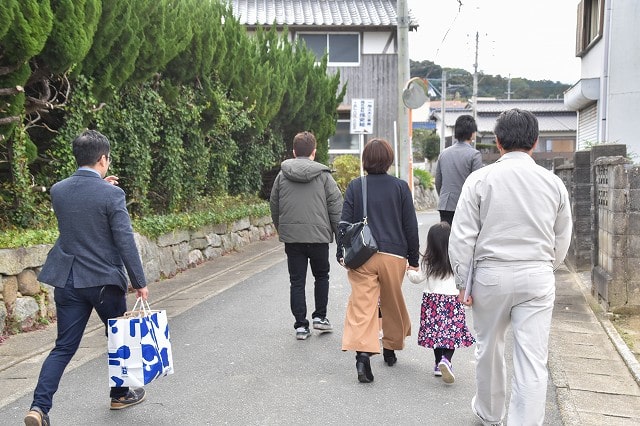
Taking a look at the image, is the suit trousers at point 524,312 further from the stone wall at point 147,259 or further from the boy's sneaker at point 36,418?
the stone wall at point 147,259

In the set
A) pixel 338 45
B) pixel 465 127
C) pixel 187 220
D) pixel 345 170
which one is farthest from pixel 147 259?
pixel 338 45

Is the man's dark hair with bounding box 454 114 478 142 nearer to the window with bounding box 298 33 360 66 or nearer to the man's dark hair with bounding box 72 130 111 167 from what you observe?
the man's dark hair with bounding box 72 130 111 167

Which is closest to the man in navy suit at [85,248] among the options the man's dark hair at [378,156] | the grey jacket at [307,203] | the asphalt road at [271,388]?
the asphalt road at [271,388]

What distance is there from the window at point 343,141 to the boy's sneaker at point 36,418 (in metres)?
22.5

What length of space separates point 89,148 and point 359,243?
2103mm

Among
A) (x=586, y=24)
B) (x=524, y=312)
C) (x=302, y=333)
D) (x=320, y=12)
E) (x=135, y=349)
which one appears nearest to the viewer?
(x=524, y=312)

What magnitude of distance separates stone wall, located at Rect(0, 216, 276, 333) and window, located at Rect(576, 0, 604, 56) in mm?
10024

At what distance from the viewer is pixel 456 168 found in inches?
315

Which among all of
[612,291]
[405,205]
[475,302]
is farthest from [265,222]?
[475,302]

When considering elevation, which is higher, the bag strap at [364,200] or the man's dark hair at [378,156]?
Result: the man's dark hair at [378,156]

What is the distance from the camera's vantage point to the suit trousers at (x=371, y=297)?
18.5 ft

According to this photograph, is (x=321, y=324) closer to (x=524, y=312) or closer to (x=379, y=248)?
(x=379, y=248)

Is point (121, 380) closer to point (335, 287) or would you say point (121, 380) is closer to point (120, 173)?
point (335, 287)

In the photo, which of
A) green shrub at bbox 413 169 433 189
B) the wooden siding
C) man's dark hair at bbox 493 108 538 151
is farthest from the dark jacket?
green shrub at bbox 413 169 433 189
